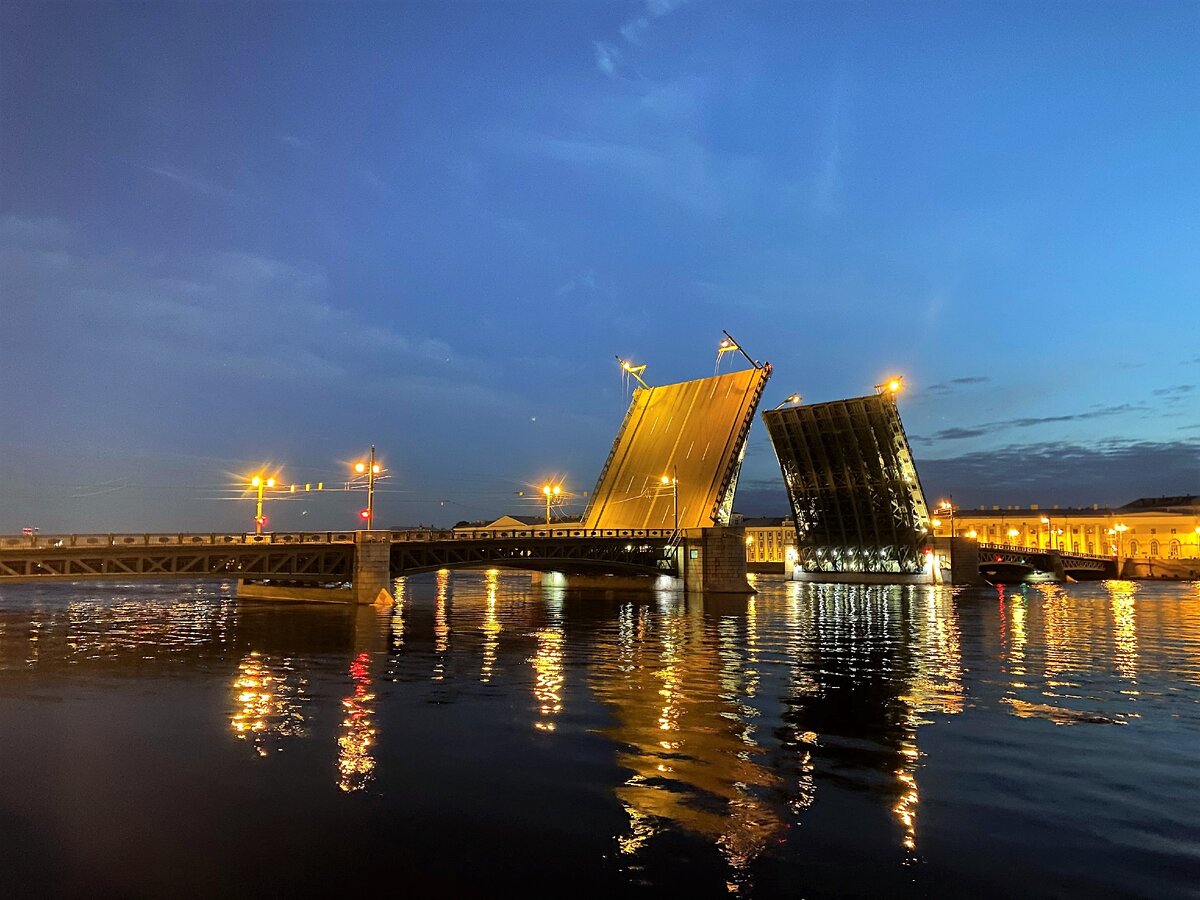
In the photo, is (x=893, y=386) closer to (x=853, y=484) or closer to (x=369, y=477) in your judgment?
(x=853, y=484)

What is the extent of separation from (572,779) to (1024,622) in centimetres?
3458

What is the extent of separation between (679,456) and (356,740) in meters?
60.8

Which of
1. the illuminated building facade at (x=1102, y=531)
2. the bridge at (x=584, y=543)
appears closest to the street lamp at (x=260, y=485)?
the bridge at (x=584, y=543)

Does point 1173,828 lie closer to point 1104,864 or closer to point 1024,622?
point 1104,864

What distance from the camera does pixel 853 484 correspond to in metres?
73.5

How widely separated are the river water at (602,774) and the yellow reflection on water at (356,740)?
0.23 feet

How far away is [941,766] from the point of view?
1115cm

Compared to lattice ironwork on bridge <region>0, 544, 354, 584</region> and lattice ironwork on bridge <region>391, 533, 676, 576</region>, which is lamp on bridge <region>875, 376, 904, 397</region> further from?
lattice ironwork on bridge <region>0, 544, 354, 584</region>

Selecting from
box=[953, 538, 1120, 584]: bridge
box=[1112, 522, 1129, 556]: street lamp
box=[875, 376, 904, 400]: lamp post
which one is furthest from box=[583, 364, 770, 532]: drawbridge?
box=[1112, 522, 1129, 556]: street lamp

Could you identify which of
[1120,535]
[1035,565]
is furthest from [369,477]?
[1120,535]

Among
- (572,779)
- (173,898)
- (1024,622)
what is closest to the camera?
(173,898)

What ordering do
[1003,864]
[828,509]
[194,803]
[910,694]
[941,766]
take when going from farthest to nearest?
[828,509], [910,694], [941,766], [194,803], [1003,864]

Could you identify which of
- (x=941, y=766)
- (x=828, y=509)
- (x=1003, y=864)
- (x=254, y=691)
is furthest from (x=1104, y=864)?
(x=828, y=509)

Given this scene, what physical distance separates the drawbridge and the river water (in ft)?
143
